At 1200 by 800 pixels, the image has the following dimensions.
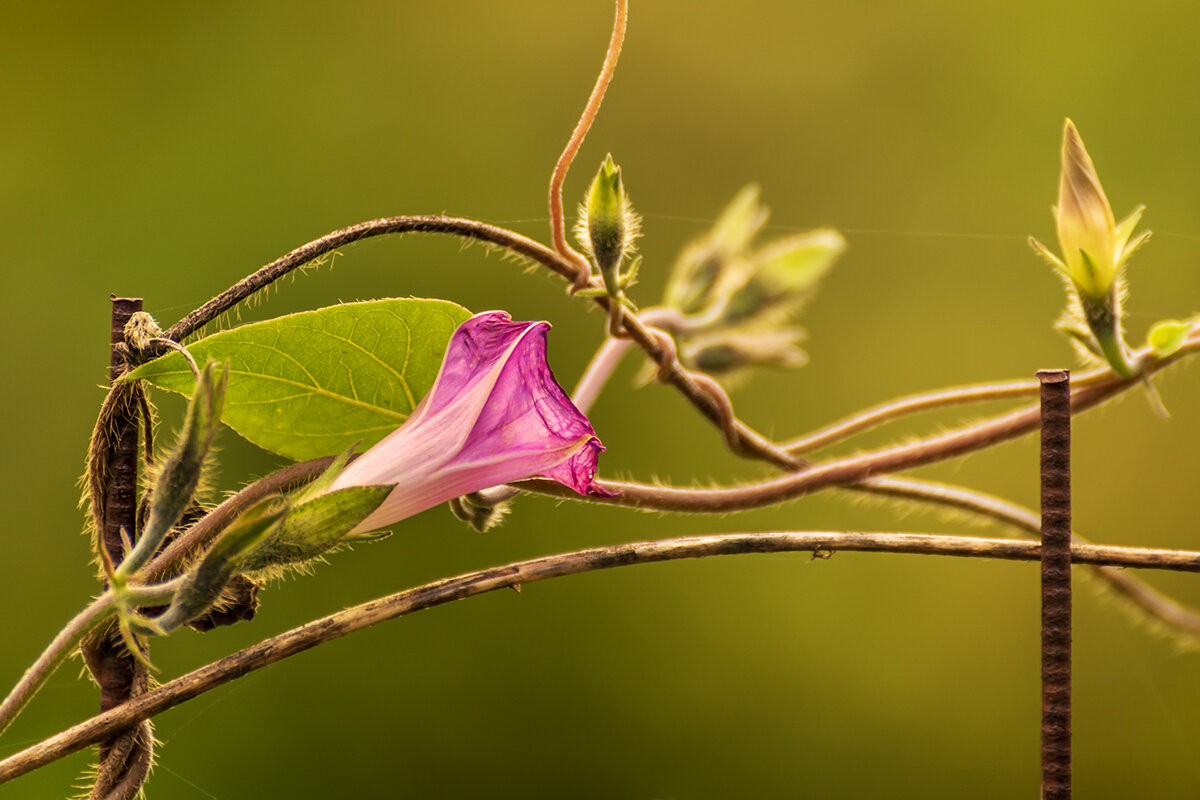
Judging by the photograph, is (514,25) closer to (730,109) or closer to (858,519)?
(730,109)

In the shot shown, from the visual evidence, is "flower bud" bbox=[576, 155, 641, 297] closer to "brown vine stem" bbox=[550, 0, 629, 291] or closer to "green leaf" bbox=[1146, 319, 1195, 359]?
"brown vine stem" bbox=[550, 0, 629, 291]

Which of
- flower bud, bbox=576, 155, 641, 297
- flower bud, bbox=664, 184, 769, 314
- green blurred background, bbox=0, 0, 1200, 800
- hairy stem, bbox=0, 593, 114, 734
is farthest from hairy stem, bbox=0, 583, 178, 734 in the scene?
green blurred background, bbox=0, 0, 1200, 800

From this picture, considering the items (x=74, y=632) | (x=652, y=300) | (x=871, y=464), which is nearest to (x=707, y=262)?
(x=871, y=464)

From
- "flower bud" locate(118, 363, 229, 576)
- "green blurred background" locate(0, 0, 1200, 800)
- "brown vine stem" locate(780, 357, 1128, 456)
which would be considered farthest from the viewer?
"green blurred background" locate(0, 0, 1200, 800)

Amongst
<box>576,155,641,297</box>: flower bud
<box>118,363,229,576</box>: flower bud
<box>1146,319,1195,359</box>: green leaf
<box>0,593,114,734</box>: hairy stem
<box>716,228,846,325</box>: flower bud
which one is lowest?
<box>0,593,114,734</box>: hairy stem

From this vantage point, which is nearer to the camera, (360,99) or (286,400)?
(286,400)

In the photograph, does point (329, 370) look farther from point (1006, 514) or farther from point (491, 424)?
point (1006, 514)

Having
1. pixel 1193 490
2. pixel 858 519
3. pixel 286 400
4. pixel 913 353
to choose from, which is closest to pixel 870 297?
pixel 913 353
